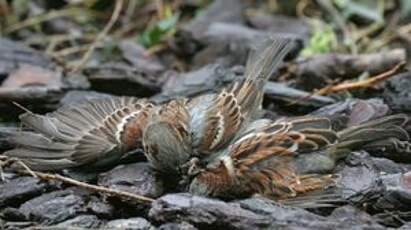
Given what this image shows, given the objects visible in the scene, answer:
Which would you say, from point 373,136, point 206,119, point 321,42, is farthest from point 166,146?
point 321,42

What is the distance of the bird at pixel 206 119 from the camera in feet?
12.6

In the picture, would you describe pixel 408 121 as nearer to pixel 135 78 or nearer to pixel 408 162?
pixel 408 162

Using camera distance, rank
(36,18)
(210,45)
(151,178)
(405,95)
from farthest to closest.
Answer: (36,18)
(210,45)
(405,95)
(151,178)

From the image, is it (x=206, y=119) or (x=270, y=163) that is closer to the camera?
(x=270, y=163)

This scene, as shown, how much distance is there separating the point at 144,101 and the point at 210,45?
1.38 meters

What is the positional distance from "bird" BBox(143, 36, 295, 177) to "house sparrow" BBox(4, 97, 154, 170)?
138mm

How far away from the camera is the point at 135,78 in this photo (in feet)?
17.1

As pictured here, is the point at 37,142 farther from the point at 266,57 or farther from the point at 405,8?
the point at 405,8

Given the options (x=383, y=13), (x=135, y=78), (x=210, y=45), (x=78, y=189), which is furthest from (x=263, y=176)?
(x=383, y=13)

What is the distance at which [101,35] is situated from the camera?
243 inches

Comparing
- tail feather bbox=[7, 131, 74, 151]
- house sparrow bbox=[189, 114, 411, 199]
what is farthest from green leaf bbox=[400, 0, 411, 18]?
tail feather bbox=[7, 131, 74, 151]

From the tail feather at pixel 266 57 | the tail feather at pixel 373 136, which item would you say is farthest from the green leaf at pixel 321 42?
the tail feather at pixel 373 136

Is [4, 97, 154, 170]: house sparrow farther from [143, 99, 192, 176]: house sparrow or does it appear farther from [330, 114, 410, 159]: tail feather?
[330, 114, 410, 159]: tail feather

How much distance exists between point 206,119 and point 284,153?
1.33 ft
